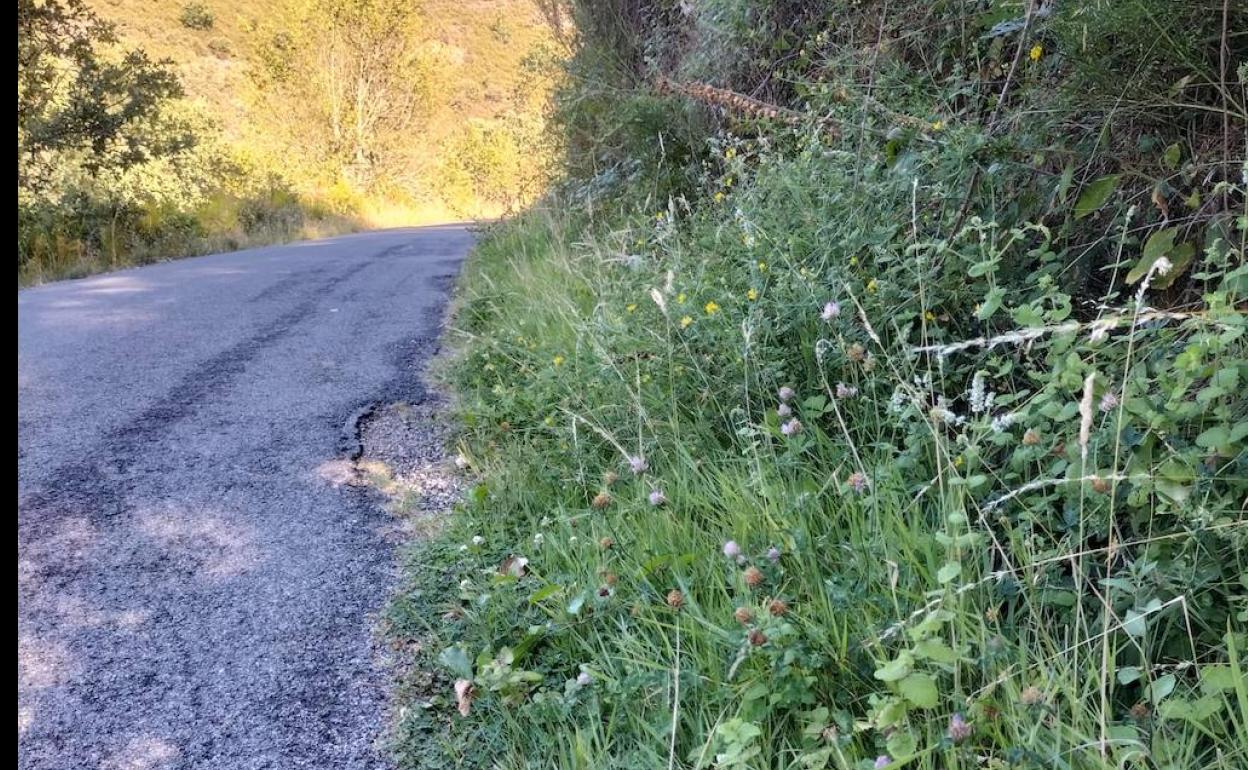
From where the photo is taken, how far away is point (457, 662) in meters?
2.03

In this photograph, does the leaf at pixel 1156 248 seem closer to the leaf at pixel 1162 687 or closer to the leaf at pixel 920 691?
the leaf at pixel 1162 687

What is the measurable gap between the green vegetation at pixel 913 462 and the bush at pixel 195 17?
1.81 m

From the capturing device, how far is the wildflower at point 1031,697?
4.47 feet

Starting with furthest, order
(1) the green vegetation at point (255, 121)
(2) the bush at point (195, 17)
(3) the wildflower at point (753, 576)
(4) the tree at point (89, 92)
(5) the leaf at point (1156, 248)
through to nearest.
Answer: (1) the green vegetation at point (255, 121) → (4) the tree at point (89, 92) → (2) the bush at point (195, 17) → (5) the leaf at point (1156, 248) → (3) the wildflower at point (753, 576)

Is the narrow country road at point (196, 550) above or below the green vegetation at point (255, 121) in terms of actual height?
below

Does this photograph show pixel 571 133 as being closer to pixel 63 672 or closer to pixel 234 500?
pixel 234 500

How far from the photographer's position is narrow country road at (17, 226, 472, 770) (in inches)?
72.5

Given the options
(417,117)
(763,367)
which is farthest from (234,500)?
(417,117)

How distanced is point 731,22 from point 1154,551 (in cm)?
411

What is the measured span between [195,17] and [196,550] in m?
1.90

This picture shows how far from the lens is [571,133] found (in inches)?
302

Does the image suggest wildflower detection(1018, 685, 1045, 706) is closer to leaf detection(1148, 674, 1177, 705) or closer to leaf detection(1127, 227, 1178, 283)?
leaf detection(1148, 674, 1177, 705)

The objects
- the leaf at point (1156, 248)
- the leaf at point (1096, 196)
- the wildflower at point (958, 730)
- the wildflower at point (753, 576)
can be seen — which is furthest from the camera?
the leaf at point (1096, 196)

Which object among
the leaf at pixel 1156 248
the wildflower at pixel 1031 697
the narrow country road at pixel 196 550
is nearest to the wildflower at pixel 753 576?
the wildflower at pixel 1031 697
